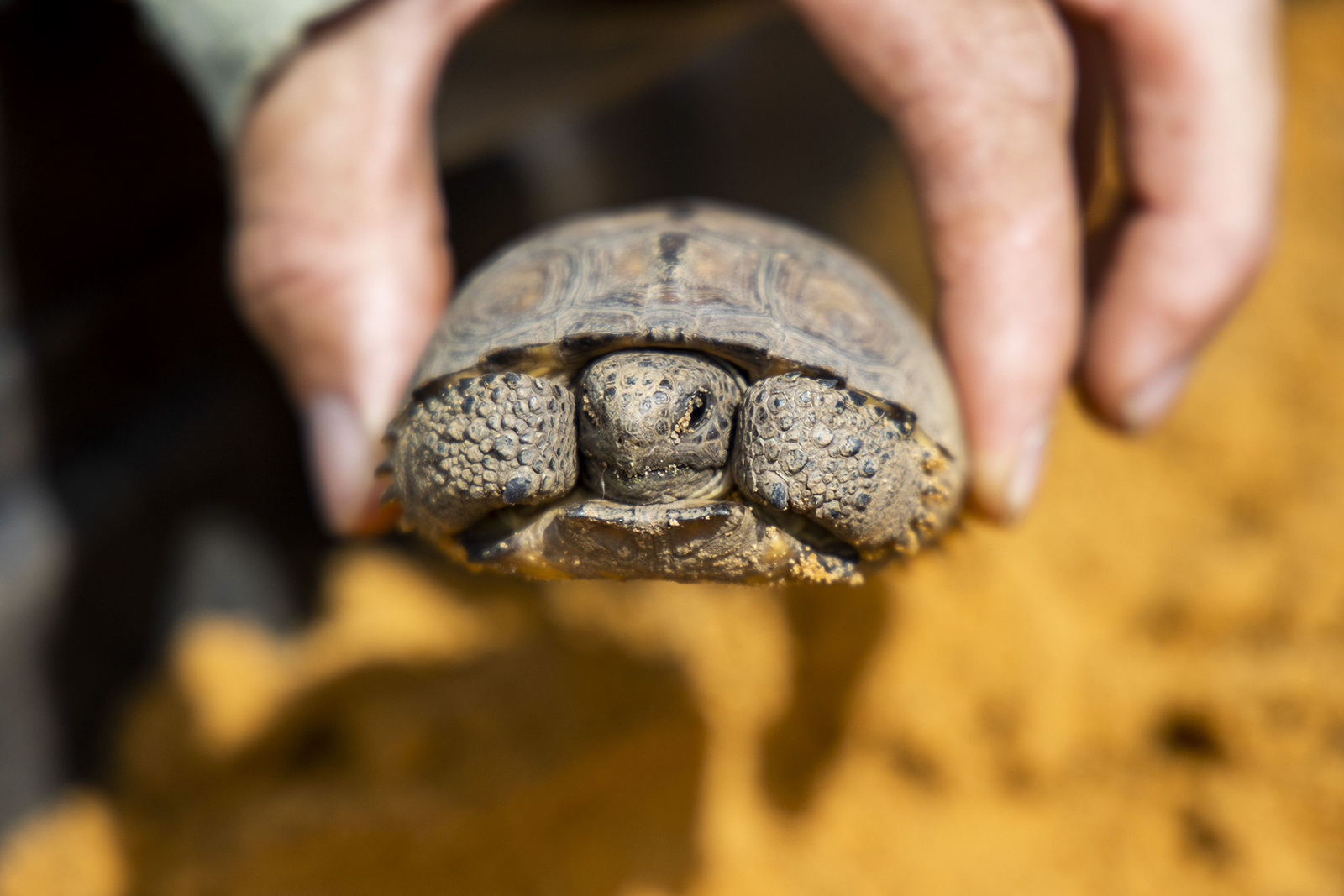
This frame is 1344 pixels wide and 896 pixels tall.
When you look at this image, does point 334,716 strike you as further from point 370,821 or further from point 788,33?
point 788,33

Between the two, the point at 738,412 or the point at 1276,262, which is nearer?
the point at 738,412

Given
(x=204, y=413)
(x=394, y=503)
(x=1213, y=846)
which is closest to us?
(x=394, y=503)

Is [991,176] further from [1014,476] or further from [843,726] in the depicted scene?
[843,726]

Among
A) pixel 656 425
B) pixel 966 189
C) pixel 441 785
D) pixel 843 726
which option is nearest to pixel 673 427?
pixel 656 425

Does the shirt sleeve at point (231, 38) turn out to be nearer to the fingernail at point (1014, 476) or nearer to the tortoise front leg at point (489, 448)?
the tortoise front leg at point (489, 448)

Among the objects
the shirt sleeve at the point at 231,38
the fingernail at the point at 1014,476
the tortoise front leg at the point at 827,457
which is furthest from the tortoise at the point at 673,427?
the shirt sleeve at the point at 231,38

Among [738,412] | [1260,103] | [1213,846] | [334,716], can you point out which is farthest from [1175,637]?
[334,716]
